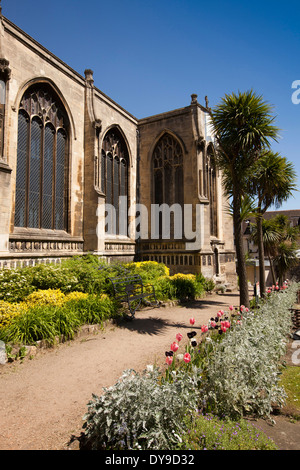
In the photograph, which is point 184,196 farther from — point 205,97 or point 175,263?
point 205,97

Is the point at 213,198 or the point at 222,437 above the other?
the point at 213,198

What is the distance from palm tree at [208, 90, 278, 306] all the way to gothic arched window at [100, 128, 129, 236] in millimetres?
7683

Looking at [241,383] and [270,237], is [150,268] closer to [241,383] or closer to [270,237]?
[270,237]

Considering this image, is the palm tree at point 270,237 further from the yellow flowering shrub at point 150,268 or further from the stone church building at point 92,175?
the yellow flowering shrub at point 150,268

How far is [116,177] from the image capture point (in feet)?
51.3

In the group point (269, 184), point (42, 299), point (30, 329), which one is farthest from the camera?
point (269, 184)

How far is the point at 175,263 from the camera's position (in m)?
14.7

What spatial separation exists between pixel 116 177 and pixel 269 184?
8405 mm

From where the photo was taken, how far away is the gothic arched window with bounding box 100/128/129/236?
1484 centimetres

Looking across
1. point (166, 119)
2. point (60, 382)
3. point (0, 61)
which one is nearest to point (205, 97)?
point (166, 119)

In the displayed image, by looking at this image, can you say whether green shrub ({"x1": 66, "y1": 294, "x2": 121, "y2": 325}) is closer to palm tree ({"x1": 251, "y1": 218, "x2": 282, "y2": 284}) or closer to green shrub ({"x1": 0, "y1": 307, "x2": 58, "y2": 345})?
green shrub ({"x1": 0, "y1": 307, "x2": 58, "y2": 345})

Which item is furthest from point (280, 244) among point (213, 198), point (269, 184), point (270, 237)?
point (269, 184)

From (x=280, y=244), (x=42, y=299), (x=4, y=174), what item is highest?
(x=4, y=174)
